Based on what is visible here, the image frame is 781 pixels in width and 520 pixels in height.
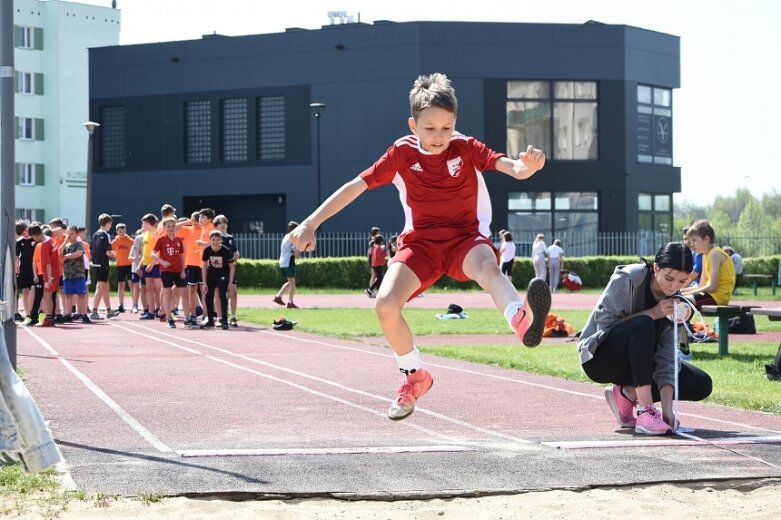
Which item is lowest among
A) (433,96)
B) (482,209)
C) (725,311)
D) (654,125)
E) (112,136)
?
(725,311)

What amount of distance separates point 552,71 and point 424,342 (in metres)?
29.2

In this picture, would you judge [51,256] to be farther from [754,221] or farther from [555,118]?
[754,221]

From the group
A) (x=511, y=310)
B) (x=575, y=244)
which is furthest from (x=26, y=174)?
(x=511, y=310)

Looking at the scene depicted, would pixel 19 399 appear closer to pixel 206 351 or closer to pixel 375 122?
pixel 206 351

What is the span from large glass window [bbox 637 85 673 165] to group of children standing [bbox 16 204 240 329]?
2863 centimetres

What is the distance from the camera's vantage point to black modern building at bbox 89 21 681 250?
146 feet

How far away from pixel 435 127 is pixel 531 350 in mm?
9663

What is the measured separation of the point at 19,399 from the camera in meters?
4.87

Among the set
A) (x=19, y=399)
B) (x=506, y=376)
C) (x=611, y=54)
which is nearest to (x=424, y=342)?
(x=506, y=376)

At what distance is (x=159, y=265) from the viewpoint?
20.8 metres

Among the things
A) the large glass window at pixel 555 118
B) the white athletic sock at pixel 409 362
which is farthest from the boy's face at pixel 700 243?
the large glass window at pixel 555 118

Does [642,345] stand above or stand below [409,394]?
above

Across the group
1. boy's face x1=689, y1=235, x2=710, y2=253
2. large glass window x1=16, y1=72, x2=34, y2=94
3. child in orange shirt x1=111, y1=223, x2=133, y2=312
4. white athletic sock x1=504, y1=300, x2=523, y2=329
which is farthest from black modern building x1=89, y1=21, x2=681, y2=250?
white athletic sock x1=504, y1=300, x2=523, y2=329

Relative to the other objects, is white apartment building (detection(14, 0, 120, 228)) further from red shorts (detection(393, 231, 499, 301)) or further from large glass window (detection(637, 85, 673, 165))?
red shorts (detection(393, 231, 499, 301))
